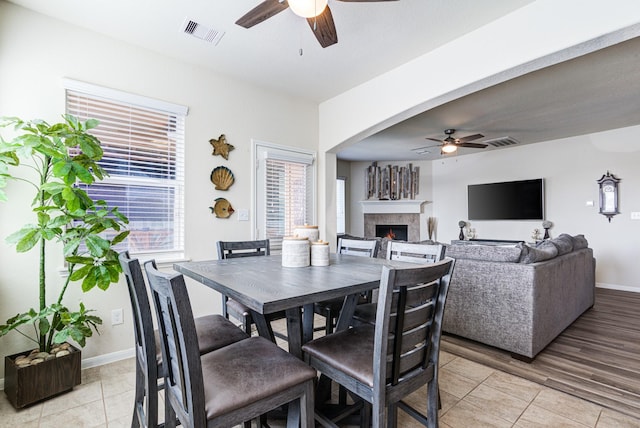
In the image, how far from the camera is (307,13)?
67.3 inches

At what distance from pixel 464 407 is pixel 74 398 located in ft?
8.30

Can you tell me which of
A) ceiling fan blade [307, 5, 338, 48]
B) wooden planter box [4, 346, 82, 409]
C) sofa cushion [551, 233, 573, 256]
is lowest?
wooden planter box [4, 346, 82, 409]

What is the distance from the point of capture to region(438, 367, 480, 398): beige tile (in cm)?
207

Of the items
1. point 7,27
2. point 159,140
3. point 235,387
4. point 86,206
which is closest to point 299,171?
point 159,140

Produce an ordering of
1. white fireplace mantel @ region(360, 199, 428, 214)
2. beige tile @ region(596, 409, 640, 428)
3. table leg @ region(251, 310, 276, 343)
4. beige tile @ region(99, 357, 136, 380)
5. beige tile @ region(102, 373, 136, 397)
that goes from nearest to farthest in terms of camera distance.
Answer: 1. table leg @ region(251, 310, 276, 343)
2. beige tile @ region(596, 409, 640, 428)
3. beige tile @ region(102, 373, 136, 397)
4. beige tile @ region(99, 357, 136, 380)
5. white fireplace mantel @ region(360, 199, 428, 214)

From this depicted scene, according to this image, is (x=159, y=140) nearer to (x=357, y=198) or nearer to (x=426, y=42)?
(x=426, y=42)

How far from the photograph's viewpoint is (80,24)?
245 centimetres

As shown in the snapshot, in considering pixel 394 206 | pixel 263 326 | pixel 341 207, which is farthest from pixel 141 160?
pixel 394 206

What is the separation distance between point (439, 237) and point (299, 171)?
195 inches

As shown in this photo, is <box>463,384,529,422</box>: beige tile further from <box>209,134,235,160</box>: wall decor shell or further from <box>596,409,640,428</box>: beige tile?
<box>209,134,235,160</box>: wall decor shell

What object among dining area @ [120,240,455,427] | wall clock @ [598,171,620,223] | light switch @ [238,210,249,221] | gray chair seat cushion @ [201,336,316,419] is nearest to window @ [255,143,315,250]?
light switch @ [238,210,249,221]

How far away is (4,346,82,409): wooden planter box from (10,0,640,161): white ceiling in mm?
2520

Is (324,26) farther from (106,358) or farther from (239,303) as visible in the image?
(106,358)

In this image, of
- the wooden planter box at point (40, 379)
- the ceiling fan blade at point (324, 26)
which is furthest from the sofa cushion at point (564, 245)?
the wooden planter box at point (40, 379)
